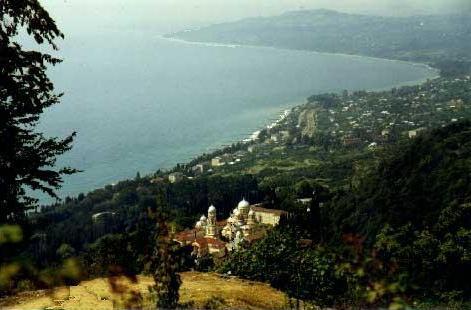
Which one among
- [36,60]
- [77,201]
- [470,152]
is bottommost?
[77,201]

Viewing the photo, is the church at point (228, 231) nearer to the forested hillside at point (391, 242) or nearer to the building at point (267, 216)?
the building at point (267, 216)

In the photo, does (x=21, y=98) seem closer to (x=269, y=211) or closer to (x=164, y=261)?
(x=164, y=261)

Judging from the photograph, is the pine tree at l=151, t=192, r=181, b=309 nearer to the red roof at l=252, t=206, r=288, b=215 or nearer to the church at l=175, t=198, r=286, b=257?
the church at l=175, t=198, r=286, b=257

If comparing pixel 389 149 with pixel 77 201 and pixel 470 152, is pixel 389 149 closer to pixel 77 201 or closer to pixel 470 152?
pixel 470 152

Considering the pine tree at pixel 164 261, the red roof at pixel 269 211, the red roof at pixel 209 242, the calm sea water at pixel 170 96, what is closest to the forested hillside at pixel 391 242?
the pine tree at pixel 164 261

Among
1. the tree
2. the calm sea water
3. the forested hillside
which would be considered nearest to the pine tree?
the forested hillside

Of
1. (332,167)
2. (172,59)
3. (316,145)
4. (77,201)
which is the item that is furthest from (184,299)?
(172,59)
